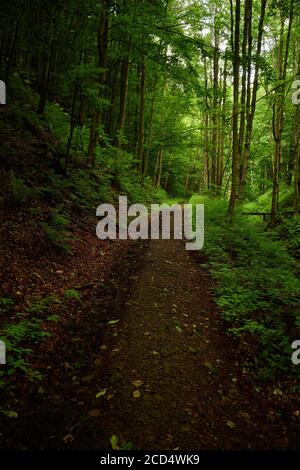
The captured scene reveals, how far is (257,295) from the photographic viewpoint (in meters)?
6.98

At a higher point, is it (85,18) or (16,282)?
(85,18)

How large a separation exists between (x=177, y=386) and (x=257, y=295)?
337cm

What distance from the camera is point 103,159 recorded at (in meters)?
16.4

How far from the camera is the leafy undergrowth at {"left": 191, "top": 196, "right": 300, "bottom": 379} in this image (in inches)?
207

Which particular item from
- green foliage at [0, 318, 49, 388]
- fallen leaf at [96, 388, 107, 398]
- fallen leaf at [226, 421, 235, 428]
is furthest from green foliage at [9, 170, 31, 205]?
fallen leaf at [226, 421, 235, 428]

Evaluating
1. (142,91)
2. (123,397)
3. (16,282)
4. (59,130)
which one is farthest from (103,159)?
(123,397)

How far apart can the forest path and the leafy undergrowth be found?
1.19 feet

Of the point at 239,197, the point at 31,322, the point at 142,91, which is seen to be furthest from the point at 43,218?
the point at 142,91

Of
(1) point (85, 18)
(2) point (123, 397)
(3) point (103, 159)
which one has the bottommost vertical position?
(2) point (123, 397)

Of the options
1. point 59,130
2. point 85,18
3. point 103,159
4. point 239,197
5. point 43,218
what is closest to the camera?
point 43,218

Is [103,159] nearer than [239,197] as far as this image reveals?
Yes
